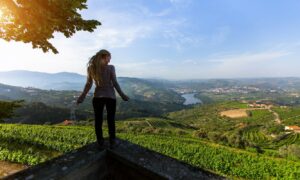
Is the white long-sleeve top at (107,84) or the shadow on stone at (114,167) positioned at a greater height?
the white long-sleeve top at (107,84)

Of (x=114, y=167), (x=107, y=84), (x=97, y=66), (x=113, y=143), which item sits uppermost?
(x=97, y=66)

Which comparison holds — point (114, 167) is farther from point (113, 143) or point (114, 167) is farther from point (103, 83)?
point (103, 83)

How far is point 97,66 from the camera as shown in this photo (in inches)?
183

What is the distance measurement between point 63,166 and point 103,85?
1.66 metres

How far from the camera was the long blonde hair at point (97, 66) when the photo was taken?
4652 mm

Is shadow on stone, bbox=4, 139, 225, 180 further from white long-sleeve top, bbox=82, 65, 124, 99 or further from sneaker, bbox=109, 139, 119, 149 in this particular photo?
white long-sleeve top, bbox=82, 65, 124, 99

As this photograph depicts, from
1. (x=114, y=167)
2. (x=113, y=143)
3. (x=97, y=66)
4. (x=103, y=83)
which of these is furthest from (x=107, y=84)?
(x=114, y=167)

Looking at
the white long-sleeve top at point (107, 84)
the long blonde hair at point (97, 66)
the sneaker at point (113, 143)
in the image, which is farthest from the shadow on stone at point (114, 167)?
the long blonde hair at point (97, 66)

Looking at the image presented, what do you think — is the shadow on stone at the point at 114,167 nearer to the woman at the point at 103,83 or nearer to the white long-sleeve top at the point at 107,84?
the woman at the point at 103,83

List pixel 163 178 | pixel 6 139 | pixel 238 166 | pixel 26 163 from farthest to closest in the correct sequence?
pixel 238 166
pixel 6 139
pixel 26 163
pixel 163 178

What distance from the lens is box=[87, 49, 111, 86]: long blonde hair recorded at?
15.3 ft

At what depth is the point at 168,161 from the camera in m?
4.04

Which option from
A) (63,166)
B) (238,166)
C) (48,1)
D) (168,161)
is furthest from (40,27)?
(238,166)

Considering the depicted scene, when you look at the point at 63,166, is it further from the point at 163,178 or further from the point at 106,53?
the point at 106,53
